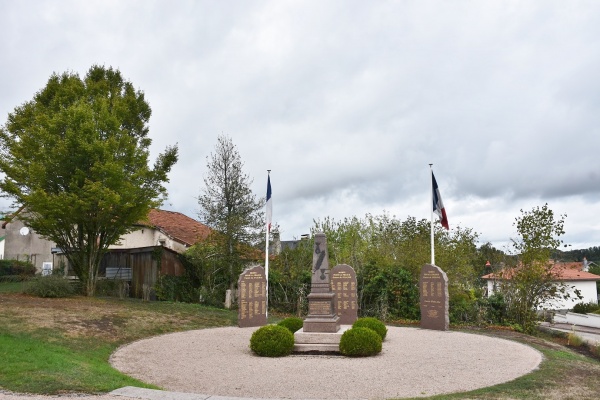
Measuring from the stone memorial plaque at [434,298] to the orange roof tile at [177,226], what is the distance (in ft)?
53.1

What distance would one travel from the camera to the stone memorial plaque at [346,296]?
1956 cm

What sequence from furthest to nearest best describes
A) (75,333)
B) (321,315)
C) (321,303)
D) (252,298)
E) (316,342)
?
(252,298) < (321,303) < (321,315) < (75,333) < (316,342)

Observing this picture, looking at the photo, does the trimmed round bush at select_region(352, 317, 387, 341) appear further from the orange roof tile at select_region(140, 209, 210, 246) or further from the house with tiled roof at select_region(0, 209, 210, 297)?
the orange roof tile at select_region(140, 209, 210, 246)

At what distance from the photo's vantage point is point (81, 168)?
20656 millimetres

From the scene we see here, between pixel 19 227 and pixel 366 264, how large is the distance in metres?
30.5

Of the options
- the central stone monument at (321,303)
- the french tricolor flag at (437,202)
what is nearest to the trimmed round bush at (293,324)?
the central stone monument at (321,303)

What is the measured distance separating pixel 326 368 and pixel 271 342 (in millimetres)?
1823

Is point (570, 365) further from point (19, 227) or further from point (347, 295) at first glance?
point (19, 227)

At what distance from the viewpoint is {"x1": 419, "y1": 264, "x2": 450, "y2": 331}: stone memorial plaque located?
59.6 feet

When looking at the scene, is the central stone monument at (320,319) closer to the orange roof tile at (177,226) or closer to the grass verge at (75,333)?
the grass verge at (75,333)

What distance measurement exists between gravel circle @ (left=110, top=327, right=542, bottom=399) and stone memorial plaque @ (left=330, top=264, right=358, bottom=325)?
14.3ft

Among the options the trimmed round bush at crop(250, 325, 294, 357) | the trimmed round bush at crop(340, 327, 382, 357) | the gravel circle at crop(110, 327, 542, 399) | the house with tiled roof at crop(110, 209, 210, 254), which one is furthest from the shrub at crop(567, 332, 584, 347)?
the house with tiled roof at crop(110, 209, 210, 254)

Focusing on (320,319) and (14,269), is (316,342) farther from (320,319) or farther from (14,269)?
(14,269)

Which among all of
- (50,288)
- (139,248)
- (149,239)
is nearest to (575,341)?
(50,288)
